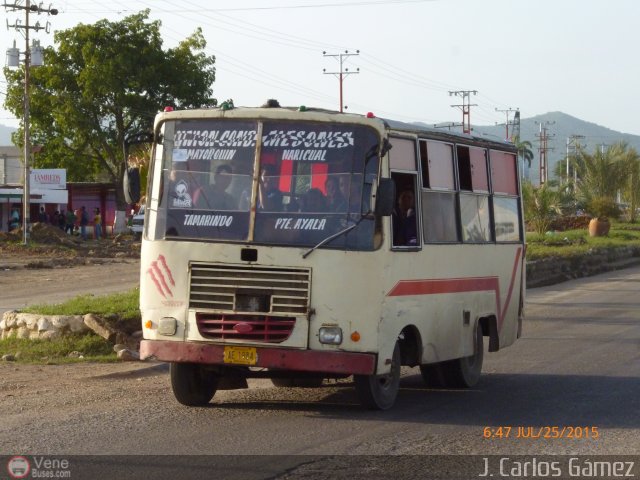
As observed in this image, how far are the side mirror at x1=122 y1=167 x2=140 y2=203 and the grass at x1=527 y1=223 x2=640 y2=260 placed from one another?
73.9 ft

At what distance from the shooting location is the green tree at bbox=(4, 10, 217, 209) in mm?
58312

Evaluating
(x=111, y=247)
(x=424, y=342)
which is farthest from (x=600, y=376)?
(x=111, y=247)

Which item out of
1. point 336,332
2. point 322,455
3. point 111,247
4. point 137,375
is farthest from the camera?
point 111,247

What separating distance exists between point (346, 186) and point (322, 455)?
2.67 metres

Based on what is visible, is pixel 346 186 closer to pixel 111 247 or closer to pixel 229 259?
pixel 229 259

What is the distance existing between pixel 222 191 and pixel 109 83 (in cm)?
4938

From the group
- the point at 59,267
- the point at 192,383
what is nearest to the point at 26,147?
the point at 59,267

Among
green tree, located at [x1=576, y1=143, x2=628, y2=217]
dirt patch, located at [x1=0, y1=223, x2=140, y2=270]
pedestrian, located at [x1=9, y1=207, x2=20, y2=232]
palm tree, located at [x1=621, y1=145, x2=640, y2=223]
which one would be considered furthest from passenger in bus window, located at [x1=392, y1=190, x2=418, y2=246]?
palm tree, located at [x1=621, y1=145, x2=640, y2=223]

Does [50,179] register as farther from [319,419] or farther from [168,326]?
[319,419]

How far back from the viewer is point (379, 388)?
10.2 metres

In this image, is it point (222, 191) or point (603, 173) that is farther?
point (603, 173)

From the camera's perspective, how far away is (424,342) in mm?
10742

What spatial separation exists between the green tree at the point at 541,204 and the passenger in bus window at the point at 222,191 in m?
31.9

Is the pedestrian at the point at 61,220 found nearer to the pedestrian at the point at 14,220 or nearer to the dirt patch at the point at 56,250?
the pedestrian at the point at 14,220
